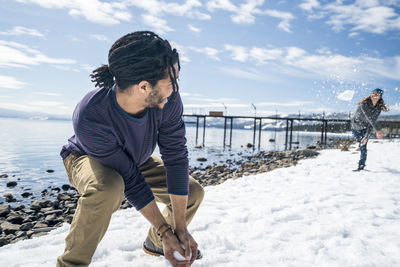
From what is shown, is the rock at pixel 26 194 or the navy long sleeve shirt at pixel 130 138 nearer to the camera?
the navy long sleeve shirt at pixel 130 138

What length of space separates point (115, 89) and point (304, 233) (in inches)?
96.6

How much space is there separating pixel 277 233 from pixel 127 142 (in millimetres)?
1976

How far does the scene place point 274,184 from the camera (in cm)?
571

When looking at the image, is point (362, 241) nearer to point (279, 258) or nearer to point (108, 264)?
point (279, 258)

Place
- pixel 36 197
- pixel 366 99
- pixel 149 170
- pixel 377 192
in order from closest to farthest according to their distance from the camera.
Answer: pixel 149 170
pixel 377 192
pixel 366 99
pixel 36 197

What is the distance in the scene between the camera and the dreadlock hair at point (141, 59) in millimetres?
1692

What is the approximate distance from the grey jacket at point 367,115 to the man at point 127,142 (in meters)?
6.41

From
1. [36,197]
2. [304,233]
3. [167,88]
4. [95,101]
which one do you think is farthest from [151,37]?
[36,197]

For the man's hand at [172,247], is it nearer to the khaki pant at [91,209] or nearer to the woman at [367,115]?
the khaki pant at [91,209]

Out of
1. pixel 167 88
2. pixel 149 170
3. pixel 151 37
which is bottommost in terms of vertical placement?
pixel 149 170

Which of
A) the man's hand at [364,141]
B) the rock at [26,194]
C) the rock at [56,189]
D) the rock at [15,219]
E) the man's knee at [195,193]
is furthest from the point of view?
the rock at [56,189]

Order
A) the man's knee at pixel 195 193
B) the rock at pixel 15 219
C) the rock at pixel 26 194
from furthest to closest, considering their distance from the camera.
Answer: the rock at pixel 26 194 → the rock at pixel 15 219 → the man's knee at pixel 195 193

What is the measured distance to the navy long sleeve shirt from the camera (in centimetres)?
178

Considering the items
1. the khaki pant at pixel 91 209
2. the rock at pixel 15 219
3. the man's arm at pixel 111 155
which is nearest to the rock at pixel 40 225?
the rock at pixel 15 219
